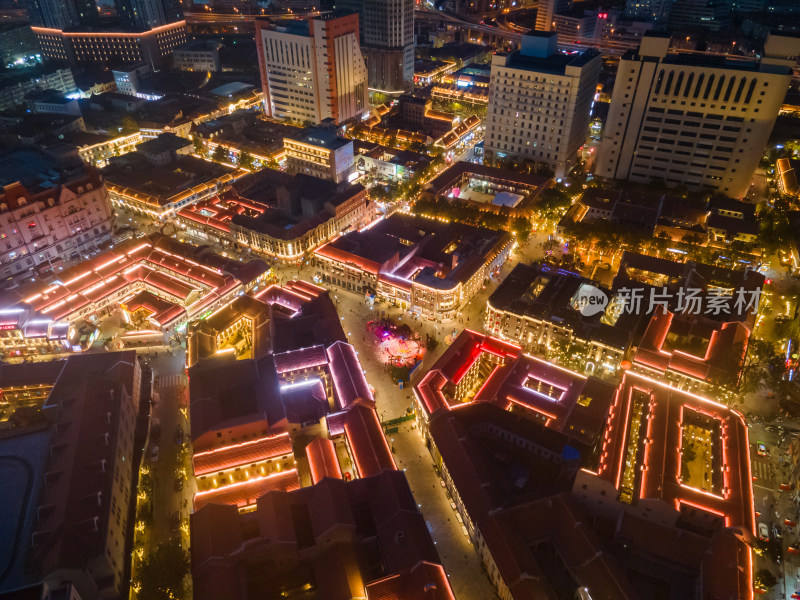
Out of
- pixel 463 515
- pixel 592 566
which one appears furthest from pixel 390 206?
pixel 592 566

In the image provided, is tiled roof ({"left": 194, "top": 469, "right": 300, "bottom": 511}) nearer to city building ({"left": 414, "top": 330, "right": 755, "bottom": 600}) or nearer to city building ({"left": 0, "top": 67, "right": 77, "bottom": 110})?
city building ({"left": 414, "top": 330, "right": 755, "bottom": 600})

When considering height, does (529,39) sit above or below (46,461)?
above

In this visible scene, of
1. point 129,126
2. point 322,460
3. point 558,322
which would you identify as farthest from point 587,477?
point 129,126

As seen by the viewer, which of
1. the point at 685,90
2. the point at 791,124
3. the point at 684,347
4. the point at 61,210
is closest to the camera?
the point at 684,347

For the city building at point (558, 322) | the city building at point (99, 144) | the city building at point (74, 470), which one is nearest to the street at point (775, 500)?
the city building at point (558, 322)

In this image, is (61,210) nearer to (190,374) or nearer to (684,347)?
(190,374)

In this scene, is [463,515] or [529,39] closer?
[463,515]
